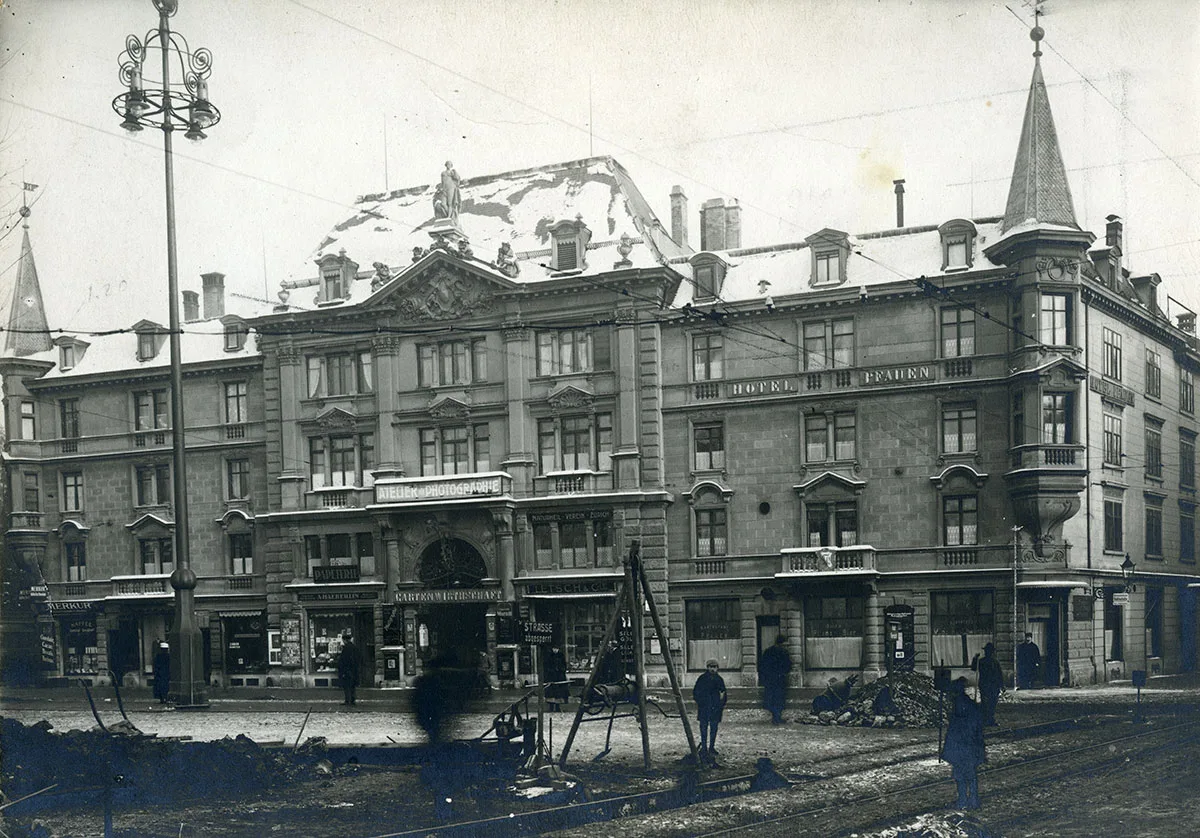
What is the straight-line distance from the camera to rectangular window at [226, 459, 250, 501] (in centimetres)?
2992

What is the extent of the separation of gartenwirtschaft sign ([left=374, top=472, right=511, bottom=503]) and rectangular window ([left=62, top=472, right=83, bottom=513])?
8412 mm

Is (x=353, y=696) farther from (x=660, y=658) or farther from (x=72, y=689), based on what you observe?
(x=72, y=689)

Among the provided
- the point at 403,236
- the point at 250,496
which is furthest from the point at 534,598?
the point at 403,236

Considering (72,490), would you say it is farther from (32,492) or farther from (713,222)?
(713,222)

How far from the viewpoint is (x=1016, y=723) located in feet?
69.3

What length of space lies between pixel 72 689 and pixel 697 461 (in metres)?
18.1

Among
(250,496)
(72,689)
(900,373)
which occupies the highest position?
(900,373)

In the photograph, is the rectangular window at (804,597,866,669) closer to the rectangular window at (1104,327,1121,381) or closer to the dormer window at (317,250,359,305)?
the rectangular window at (1104,327,1121,381)

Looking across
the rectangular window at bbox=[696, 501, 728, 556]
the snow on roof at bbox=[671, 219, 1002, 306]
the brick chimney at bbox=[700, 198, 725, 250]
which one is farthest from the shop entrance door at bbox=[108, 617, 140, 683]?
the brick chimney at bbox=[700, 198, 725, 250]

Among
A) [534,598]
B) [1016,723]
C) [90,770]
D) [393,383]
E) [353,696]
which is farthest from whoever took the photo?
[534,598]

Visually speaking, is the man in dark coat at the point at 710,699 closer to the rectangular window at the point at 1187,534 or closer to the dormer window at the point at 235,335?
the rectangular window at the point at 1187,534

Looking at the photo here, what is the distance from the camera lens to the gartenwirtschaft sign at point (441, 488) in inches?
1097

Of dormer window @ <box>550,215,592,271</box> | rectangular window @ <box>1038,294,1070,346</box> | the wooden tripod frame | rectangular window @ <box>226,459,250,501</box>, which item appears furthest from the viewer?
dormer window @ <box>550,215,592,271</box>

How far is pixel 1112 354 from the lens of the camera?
85.7 ft
